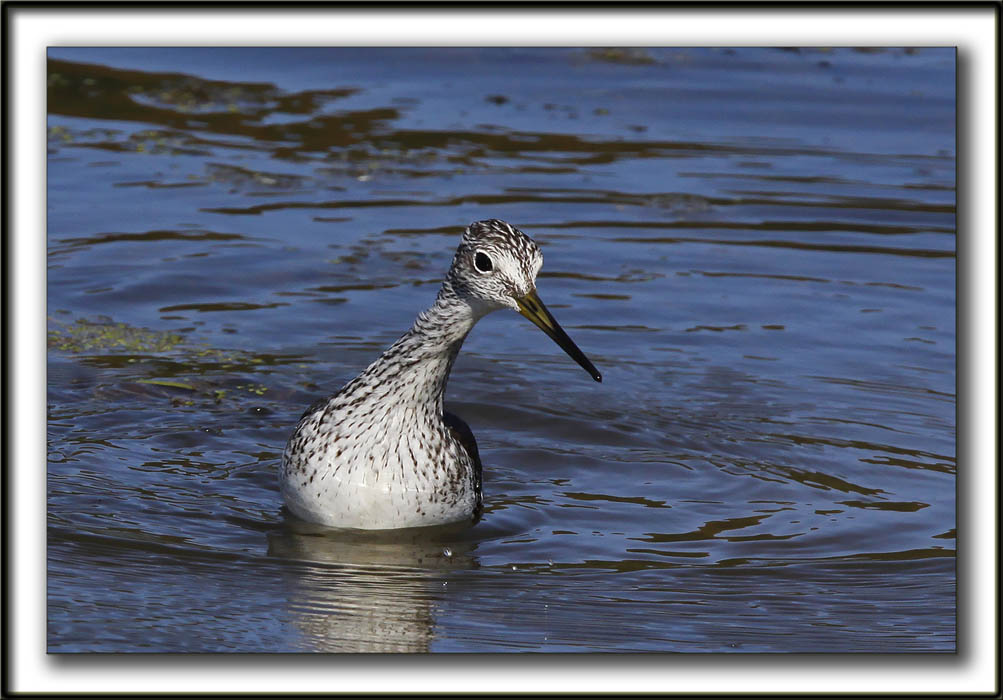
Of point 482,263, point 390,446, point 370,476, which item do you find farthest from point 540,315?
point 370,476

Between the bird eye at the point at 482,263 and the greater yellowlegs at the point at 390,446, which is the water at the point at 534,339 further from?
the bird eye at the point at 482,263

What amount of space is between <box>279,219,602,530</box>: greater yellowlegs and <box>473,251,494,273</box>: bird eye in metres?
0.30

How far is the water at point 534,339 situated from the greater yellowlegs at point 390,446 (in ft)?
0.61

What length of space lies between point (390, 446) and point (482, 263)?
1169mm

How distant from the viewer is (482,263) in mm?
6957

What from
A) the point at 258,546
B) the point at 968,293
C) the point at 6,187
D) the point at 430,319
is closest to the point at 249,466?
the point at 258,546

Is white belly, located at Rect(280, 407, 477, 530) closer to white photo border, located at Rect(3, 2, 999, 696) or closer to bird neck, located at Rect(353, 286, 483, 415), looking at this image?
bird neck, located at Rect(353, 286, 483, 415)

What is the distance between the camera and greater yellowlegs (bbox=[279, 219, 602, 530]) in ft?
24.5

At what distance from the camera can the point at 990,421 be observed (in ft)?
18.7

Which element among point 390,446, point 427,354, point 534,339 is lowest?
point 390,446

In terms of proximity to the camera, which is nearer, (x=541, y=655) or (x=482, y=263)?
Answer: (x=541, y=655)

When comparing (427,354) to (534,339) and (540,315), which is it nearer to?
(540,315)

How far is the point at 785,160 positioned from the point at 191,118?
233 inches

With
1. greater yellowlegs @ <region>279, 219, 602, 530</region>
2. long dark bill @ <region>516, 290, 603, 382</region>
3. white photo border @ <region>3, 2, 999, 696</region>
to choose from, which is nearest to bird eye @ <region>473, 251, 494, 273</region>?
long dark bill @ <region>516, 290, 603, 382</region>
